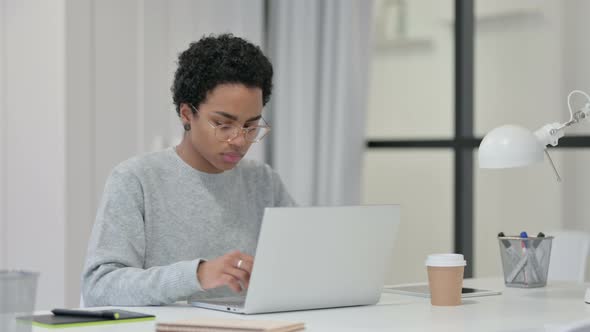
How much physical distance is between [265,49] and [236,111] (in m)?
1.96

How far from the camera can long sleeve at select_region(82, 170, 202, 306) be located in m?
1.85

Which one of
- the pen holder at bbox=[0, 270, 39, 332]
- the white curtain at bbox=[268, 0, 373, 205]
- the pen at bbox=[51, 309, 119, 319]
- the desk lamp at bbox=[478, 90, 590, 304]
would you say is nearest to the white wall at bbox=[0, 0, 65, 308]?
the white curtain at bbox=[268, 0, 373, 205]

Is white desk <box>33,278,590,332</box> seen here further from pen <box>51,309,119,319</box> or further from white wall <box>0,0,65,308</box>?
white wall <box>0,0,65,308</box>

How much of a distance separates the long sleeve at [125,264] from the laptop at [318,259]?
0.09 metres

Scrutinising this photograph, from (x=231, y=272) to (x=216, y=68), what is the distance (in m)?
0.60

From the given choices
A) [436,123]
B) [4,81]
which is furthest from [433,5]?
[4,81]

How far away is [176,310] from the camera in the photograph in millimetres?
1844

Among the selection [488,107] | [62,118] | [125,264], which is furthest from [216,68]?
[488,107]

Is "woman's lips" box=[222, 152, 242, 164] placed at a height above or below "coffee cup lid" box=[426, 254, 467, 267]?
above

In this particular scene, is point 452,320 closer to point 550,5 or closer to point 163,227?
point 163,227

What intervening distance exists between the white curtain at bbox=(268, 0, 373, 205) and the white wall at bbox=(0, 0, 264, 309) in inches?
29.2

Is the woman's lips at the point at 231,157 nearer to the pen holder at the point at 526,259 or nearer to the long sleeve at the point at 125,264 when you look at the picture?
the long sleeve at the point at 125,264

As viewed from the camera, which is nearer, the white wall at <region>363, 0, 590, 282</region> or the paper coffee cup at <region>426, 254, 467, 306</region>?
the paper coffee cup at <region>426, 254, 467, 306</region>

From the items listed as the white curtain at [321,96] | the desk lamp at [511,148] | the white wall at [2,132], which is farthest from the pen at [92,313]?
the white curtain at [321,96]
